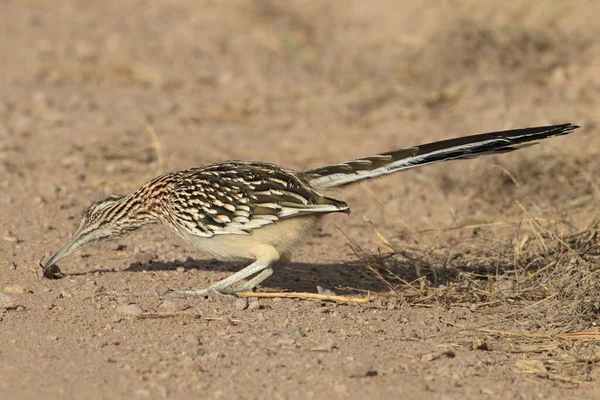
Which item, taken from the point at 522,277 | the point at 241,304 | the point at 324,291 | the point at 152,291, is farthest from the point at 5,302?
the point at 522,277

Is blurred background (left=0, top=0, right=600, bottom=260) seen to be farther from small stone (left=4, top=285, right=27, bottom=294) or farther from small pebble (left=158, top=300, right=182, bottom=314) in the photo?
small pebble (left=158, top=300, right=182, bottom=314)

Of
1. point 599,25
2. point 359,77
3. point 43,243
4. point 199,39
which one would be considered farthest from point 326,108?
point 43,243

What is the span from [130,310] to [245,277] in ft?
2.52

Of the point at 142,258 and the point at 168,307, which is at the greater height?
the point at 142,258

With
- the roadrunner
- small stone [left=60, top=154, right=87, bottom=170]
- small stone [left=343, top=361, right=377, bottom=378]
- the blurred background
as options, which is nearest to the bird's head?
the roadrunner

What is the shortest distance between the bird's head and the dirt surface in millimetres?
245

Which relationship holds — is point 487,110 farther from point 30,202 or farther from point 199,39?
point 30,202

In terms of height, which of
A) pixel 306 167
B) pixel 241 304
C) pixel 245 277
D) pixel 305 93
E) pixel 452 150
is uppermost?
pixel 305 93

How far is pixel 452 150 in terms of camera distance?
546cm

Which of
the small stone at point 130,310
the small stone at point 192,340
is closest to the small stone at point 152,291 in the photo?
the small stone at point 130,310

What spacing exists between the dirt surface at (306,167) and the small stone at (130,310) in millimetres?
12

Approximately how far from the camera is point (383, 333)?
17.8ft

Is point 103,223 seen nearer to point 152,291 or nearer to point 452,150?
point 152,291

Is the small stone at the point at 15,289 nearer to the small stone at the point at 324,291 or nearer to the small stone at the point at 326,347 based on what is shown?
the small stone at the point at 324,291
